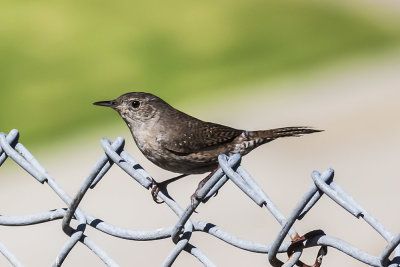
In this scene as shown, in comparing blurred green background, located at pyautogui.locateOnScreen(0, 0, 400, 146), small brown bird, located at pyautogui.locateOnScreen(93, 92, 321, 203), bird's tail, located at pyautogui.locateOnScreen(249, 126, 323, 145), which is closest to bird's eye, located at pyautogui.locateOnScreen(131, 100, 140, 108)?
small brown bird, located at pyautogui.locateOnScreen(93, 92, 321, 203)

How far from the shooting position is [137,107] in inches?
198

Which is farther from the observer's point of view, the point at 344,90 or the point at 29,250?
the point at 344,90

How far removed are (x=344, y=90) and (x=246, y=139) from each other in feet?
13.7

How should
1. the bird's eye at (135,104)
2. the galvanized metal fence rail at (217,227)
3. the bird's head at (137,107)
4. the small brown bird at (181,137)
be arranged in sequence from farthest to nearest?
1. the bird's eye at (135,104)
2. the bird's head at (137,107)
3. the small brown bird at (181,137)
4. the galvanized metal fence rail at (217,227)

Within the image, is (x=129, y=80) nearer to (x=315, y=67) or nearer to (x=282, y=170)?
(x=315, y=67)

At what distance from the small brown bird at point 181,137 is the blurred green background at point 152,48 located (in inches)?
150

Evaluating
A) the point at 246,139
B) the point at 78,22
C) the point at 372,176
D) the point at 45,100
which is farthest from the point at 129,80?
the point at 246,139

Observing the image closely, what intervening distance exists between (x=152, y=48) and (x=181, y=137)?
625 cm

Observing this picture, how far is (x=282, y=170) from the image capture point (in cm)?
702

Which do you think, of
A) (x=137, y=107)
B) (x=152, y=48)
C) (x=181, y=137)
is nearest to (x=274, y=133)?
(x=181, y=137)

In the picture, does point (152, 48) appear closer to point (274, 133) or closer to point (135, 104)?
point (135, 104)

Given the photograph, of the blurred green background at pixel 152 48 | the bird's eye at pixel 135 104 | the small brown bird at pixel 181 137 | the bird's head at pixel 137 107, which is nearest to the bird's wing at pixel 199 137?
the small brown bird at pixel 181 137

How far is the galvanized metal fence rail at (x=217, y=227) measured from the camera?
2.19 meters

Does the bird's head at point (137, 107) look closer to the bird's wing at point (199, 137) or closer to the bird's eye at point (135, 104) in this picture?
the bird's eye at point (135, 104)
